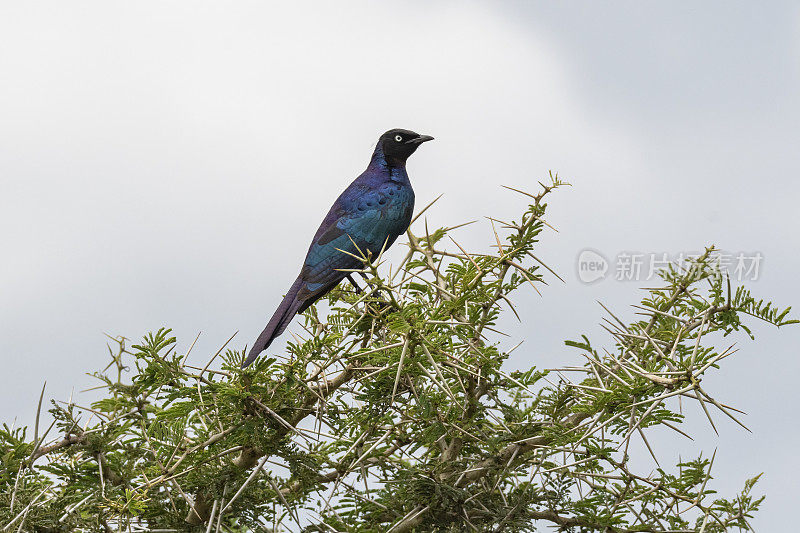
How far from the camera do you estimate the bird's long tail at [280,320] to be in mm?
4109

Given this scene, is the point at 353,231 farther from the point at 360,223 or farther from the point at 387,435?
the point at 387,435

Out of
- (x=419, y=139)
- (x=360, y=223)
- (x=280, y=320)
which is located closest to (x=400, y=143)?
(x=419, y=139)

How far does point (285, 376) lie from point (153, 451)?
0.70m

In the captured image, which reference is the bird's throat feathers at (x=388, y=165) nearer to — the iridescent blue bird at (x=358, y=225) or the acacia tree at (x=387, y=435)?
the iridescent blue bird at (x=358, y=225)

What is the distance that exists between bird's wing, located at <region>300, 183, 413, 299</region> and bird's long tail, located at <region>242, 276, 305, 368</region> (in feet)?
0.35

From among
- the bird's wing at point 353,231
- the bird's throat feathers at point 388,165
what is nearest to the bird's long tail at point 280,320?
the bird's wing at point 353,231

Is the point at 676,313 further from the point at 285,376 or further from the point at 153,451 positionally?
the point at 153,451

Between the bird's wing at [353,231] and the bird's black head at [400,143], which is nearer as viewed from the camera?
the bird's wing at [353,231]

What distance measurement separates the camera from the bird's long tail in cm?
411

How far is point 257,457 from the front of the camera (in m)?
3.45

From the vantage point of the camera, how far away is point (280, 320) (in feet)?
14.1

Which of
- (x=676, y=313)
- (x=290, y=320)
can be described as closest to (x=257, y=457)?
(x=290, y=320)

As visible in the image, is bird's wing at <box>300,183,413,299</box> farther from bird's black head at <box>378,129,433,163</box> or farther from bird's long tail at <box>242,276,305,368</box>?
bird's black head at <box>378,129,433,163</box>

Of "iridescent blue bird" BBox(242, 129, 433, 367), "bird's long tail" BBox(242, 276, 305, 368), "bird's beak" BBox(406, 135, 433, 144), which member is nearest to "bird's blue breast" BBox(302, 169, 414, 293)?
"iridescent blue bird" BBox(242, 129, 433, 367)
